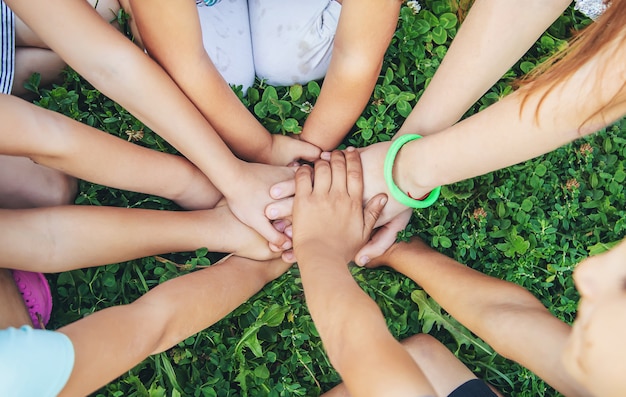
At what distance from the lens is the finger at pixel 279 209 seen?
1583mm

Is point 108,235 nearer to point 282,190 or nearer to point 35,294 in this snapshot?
point 35,294

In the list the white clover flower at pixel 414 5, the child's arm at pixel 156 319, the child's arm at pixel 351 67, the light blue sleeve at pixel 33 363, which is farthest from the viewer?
the white clover flower at pixel 414 5

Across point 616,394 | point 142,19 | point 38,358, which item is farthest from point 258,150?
point 616,394

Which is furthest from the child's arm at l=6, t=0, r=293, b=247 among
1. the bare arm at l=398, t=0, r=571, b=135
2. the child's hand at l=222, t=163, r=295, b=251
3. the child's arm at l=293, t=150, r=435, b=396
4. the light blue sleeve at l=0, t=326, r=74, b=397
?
the light blue sleeve at l=0, t=326, r=74, b=397

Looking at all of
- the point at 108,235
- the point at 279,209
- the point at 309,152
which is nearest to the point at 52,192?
the point at 108,235

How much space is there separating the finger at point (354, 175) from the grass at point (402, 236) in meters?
0.15

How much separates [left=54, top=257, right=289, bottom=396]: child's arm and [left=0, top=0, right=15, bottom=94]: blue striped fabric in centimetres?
66

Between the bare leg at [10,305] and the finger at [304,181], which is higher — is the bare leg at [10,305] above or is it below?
below

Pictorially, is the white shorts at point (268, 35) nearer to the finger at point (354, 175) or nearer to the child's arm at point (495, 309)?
the finger at point (354, 175)

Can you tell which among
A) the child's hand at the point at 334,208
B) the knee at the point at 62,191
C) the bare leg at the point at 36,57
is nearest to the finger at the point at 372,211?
the child's hand at the point at 334,208

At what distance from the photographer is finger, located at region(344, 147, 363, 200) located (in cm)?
162

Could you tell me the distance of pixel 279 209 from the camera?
159 centimetres

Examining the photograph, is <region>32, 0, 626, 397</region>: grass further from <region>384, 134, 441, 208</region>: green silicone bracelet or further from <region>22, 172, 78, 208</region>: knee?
<region>384, 134, 441, 208</region>: green silicone bracelet

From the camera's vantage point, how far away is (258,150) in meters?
1.70
